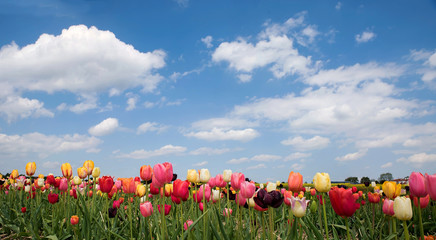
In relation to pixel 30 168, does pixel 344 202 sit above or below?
below

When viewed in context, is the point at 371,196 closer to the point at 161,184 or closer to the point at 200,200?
the point at 200,200

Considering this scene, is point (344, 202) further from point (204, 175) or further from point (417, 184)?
point (204, 175)

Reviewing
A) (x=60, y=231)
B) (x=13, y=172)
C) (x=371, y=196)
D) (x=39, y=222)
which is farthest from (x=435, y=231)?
(x=13, y=172)

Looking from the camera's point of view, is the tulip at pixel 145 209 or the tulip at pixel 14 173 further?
the tulip at pixel 14 173

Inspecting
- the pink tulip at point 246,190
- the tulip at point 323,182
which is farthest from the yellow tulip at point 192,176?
the tulip at point 323,182

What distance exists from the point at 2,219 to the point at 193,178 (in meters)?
5.75

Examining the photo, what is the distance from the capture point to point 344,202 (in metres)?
2.72

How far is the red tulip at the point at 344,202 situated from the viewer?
106 inches

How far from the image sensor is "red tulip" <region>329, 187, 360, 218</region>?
2704 mm

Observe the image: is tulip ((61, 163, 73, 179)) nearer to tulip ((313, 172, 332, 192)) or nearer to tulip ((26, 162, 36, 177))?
tulip ((26, 162, 36, 177))

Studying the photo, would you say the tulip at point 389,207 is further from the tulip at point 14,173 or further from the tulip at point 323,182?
the tulip at point 14,173

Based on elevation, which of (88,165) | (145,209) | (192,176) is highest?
(88,165)

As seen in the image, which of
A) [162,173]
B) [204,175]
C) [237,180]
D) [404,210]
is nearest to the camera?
[404,210]

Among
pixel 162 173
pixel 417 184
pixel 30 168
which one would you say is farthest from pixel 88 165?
pixel 417 184
